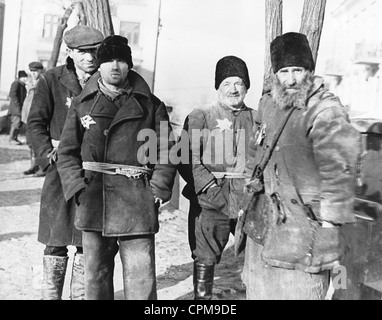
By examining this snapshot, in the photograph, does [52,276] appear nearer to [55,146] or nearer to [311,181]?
[55,146]

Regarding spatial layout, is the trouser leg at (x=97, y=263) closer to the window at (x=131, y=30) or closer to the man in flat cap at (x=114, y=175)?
the man in flat cap at (x=114, y=175)

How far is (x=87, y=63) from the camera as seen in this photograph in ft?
14.6

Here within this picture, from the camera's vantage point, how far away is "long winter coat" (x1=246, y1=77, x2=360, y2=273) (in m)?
3.02

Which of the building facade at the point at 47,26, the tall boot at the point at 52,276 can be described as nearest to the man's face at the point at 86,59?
the tall boot at the point at 52,276

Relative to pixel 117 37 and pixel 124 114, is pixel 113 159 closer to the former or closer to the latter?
pixel 124 114

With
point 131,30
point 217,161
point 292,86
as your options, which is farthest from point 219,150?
point 131,30

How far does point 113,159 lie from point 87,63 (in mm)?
919

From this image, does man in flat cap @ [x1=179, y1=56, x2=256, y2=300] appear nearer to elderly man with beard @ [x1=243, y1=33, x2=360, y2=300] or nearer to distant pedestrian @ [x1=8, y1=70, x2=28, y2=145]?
elderly man with beard @ [x1=243, y1=33, x2=360, y2=300]

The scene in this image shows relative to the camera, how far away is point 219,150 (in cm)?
483

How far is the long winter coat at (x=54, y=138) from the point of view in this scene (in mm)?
4359

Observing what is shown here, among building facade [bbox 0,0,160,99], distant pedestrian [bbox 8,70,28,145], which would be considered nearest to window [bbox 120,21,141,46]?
building facade [bbox 0,0,160,99]

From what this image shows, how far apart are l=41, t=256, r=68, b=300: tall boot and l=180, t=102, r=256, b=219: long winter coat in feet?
3.72

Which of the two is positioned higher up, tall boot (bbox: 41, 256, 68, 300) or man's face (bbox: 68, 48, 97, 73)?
man's face (bbox: 68, 48, 97, 73)
